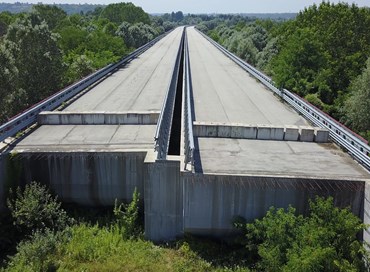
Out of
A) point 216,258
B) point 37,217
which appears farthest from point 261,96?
point 37,217

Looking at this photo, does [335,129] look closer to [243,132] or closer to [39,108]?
[243,132]

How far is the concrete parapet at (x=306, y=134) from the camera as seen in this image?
71.7ft

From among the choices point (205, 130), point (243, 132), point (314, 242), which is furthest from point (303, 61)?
point (314, 242)

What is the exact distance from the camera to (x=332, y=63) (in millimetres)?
40406

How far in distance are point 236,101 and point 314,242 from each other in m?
18.1

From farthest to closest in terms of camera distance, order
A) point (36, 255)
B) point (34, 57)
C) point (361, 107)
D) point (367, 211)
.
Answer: point (34, 57), point (361, 107), point (367, 211), point (36, 255)

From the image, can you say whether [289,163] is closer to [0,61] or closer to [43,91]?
[0,61]

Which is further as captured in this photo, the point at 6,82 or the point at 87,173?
the point at 6,82

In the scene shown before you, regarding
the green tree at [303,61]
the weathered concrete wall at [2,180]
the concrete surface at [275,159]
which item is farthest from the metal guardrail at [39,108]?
the green tree at [303,61]

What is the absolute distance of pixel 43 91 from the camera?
112ft

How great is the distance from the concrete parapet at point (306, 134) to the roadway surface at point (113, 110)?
27.2 ft

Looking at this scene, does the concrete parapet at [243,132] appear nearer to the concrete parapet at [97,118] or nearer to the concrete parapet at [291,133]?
the concrete parapet at [291,133]

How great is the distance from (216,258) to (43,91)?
24.3 metres

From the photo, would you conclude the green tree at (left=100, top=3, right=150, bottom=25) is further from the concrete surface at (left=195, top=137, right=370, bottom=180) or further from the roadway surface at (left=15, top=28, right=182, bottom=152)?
the concrete surface at (left=195, top=137, right=370, bottom=180)
